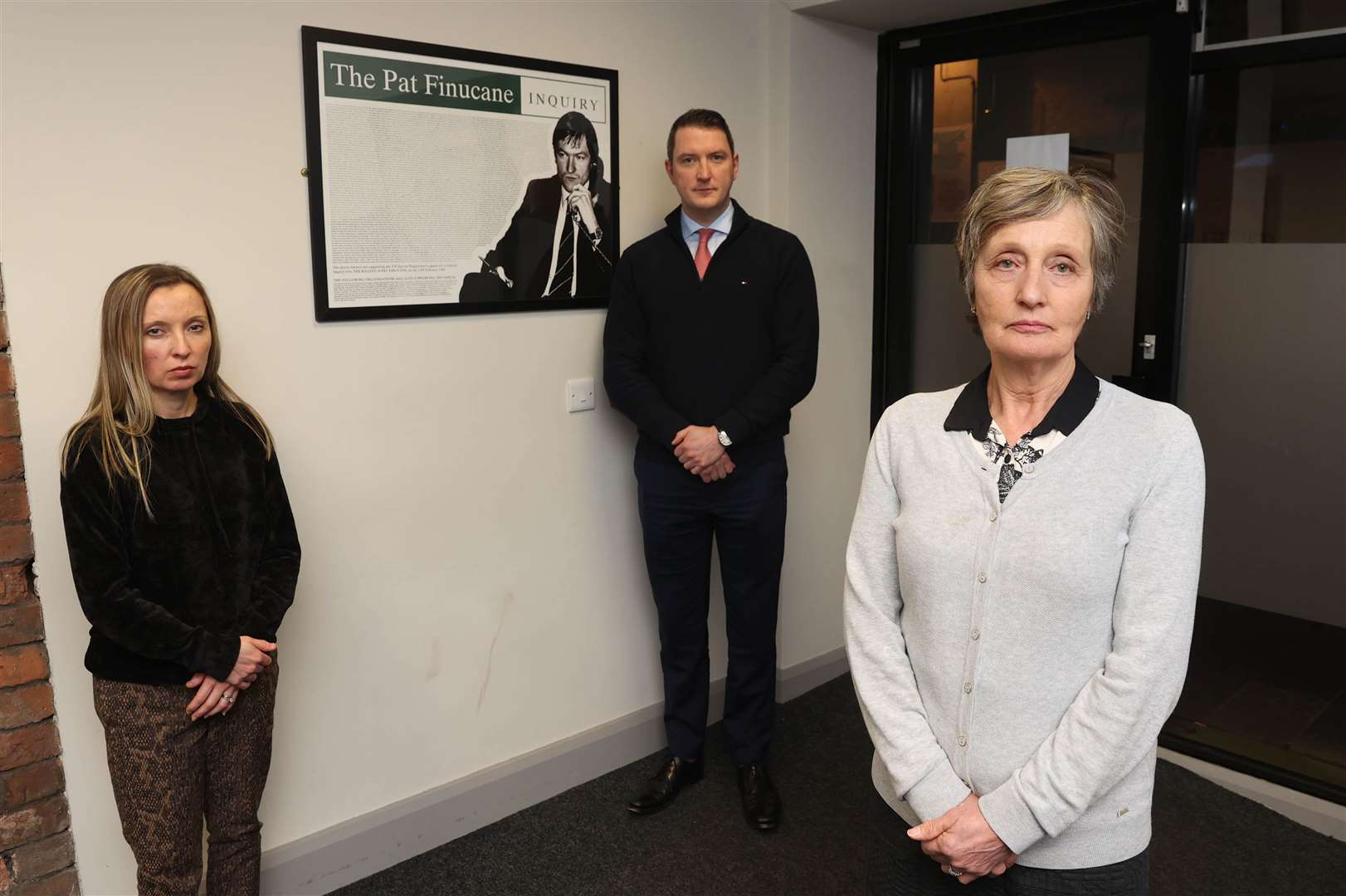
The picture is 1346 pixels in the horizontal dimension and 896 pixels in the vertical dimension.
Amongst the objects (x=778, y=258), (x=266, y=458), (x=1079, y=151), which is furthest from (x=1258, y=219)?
(x=266, y=458)

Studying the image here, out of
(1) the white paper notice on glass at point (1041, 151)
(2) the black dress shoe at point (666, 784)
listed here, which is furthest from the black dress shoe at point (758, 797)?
(1) the white paper notice on glass at point (1041, 151)

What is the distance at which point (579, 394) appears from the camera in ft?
9.61

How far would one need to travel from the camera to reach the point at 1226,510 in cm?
301

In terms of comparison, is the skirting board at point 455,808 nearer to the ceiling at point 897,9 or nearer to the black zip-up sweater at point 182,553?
the black zip-up sweater at point 182,553

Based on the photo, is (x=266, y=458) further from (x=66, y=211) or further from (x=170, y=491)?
(x=66, y=211)

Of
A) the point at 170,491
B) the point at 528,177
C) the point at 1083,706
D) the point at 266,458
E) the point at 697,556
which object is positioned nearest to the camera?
the point at 1083,706

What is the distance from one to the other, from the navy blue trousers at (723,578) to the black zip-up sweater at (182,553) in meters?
1.07

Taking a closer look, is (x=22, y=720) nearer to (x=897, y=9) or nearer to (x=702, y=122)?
(x=702, y=122)

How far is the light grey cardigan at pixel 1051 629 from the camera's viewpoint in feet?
4.20

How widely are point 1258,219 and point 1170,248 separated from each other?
8.8 inches

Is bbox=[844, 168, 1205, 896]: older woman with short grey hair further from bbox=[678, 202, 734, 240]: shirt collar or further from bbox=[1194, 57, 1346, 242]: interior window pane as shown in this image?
bbox=[1194, 57, 1346, 242]: interior window pane

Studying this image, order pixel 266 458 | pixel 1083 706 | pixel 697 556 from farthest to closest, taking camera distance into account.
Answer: pixel 697 556 → pixel 266 458 → pixel 1083 706

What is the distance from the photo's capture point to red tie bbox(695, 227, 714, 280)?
280cm

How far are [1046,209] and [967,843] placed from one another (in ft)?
2.69
